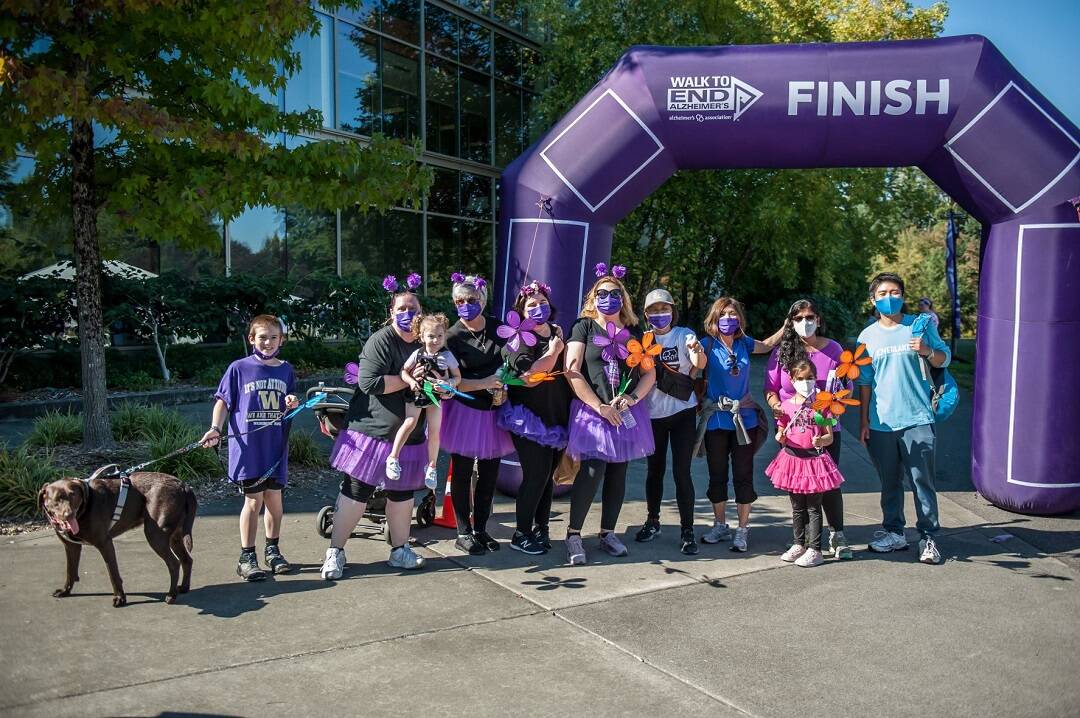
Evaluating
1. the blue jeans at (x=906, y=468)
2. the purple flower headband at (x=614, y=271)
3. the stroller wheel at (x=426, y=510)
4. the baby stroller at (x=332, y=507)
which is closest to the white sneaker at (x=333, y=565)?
the baby stroller at (x=332, y=507)

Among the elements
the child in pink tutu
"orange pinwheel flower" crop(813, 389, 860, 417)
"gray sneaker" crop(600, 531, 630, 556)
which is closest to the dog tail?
"gray sneaker" crop(600, 531, 630, 556)

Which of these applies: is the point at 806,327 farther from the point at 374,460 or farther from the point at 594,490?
the point at 374,460

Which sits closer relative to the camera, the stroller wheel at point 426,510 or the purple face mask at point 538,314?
the purple face mask at point 538,314

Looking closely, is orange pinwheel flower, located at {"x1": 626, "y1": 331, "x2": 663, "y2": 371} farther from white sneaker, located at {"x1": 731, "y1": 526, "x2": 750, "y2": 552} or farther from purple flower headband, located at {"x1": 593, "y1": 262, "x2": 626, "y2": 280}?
white sneaker, located at {"x1": 731, "y1": 526, "x2": 750, "y2": 552}

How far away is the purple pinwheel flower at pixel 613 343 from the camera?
5.67 m

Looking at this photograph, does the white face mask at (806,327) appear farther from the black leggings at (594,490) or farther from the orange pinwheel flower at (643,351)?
the black leggings at (594,490)

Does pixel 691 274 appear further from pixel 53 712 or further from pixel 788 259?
pixel 53 712

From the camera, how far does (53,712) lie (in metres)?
3.49

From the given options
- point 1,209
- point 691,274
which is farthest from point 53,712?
point 691,274

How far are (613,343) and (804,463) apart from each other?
143 cm

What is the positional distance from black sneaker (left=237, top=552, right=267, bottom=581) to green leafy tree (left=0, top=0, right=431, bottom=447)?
333cm

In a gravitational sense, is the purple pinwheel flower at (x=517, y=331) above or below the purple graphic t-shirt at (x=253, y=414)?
above

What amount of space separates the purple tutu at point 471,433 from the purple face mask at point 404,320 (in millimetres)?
711

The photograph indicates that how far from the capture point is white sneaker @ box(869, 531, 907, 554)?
600 cm
